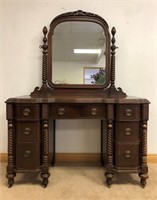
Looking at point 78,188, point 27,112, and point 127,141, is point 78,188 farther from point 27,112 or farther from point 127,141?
point 27,112

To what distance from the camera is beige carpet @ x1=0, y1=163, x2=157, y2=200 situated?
1.55 meters

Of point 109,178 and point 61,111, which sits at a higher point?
point 61,111

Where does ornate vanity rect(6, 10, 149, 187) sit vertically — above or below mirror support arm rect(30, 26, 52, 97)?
below

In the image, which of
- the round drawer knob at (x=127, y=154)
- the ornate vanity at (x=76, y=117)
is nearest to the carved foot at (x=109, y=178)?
the ornate vanity at (x=76, y=117)

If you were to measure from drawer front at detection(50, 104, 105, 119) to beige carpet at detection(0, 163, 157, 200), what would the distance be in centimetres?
61

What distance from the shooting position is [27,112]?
1634 mm

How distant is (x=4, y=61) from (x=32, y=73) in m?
0.34

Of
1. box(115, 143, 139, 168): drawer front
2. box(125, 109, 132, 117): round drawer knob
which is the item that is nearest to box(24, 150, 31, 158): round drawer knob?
box(115, 143, 139, 168): drawer front

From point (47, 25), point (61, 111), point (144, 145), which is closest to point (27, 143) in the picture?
point (61, 111)

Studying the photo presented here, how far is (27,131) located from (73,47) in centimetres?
102

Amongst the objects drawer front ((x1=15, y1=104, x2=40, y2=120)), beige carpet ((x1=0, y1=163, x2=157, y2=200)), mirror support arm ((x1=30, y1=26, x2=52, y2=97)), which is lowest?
beige carpet ((x1=0, y1=163, x2=157, y2=200))

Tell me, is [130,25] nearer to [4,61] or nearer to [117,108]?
[117,108]

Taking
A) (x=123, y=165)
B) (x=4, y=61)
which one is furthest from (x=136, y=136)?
(x=4, y=61)

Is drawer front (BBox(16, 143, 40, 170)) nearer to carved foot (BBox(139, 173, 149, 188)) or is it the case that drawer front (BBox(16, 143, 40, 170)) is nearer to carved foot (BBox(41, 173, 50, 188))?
carved foot (BBox(41, 173, 50, 188))
